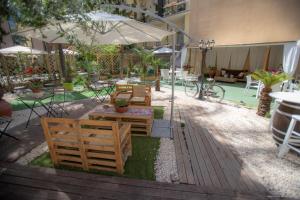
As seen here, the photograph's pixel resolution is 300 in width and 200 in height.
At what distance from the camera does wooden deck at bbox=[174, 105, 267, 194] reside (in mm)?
2678

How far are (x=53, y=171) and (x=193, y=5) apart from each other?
15.5m

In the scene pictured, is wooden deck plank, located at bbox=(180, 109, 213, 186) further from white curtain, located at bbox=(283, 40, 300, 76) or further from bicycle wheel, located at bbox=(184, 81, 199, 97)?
white curtain, located at bbox=(283, 40, 300, 76)

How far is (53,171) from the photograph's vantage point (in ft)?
9.45

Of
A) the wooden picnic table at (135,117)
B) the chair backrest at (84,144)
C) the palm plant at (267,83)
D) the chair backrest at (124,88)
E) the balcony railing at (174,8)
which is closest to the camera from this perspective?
the chair backrest at (84,144)

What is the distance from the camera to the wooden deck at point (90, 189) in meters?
2.40

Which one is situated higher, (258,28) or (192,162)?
(258,28)

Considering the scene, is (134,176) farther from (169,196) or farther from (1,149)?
(1,149)

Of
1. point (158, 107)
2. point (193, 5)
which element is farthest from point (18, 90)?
point (193, 5)

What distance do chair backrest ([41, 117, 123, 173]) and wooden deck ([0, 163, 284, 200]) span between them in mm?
200

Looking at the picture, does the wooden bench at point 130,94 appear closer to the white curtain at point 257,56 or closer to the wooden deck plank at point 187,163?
the wooden deck plank at point 187,163

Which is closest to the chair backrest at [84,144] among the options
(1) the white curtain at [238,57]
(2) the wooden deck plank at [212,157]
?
(2) the wooden deck plank at [212,157]

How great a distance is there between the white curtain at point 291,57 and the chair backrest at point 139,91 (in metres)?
8.12

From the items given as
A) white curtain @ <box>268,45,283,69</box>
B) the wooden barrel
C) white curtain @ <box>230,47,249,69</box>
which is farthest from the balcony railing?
the wooden barrel

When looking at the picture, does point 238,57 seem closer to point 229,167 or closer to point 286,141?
point 286,141
